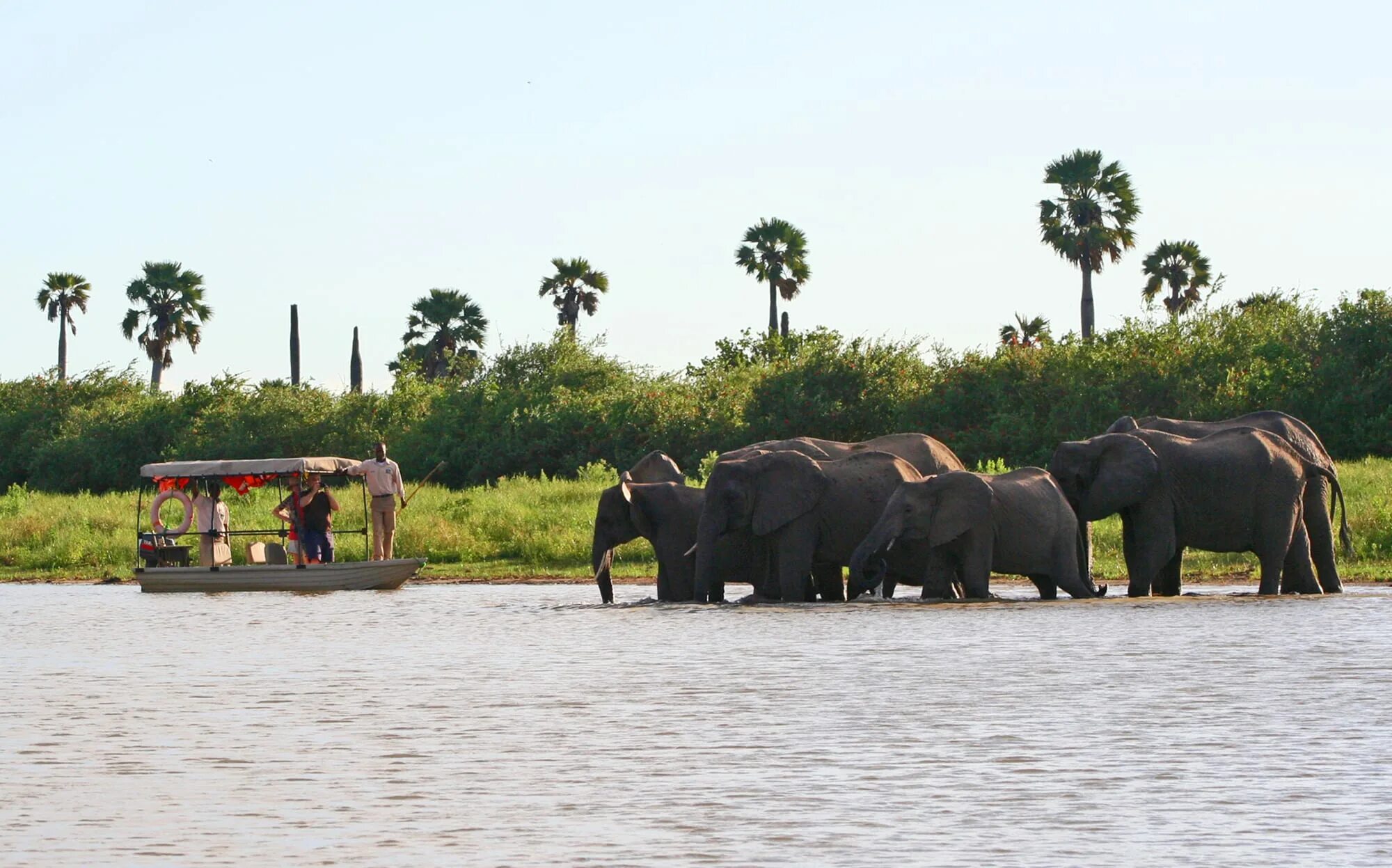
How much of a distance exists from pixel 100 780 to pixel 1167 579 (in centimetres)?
1484

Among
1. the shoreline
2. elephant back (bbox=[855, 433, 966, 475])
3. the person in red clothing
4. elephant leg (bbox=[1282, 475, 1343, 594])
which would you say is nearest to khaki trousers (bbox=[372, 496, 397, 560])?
the person in red clothing

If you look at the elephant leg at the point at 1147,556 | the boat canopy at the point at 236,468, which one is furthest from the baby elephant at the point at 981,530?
the boat canopy at the point at 236,468

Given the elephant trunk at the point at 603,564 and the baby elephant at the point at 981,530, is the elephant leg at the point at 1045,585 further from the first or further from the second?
the elephant trunk at the point at 603,564

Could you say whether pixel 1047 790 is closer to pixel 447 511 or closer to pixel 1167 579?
pixel 1167 579

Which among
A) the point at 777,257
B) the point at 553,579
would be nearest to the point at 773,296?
the point at 777,257

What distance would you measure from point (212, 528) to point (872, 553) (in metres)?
11.9

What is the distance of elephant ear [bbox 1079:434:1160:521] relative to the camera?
71.0 ft

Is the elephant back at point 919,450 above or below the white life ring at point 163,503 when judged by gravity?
above

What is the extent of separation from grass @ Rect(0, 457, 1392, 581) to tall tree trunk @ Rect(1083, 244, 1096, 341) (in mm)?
20647

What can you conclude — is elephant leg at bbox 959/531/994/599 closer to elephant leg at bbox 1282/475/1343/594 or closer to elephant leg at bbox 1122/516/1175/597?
elephant leg at bbox 1122/516/1175/597

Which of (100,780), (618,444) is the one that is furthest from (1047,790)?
(618,444)

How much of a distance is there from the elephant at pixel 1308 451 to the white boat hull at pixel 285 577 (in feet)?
30.5

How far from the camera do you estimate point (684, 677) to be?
1441 cm

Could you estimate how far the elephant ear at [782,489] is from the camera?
21.9 meters
